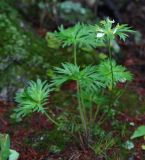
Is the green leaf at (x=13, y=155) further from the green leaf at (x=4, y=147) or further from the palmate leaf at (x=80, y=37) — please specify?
the palmate leaf at (x=80, y=37)

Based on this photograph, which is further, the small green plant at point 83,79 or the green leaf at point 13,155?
the green leaf at point 13,155

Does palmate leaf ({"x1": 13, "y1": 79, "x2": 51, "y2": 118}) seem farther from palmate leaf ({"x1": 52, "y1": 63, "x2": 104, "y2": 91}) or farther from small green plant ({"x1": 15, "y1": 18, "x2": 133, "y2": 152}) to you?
palmate leaf ({"x1": 52, "y1": 63, "x2": 104, "y2": 91})

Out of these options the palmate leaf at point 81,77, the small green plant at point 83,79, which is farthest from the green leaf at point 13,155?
the palmate leaf at point 81,77

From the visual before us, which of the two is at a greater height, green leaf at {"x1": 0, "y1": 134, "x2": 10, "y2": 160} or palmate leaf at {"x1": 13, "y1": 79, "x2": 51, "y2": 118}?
palmate leaf at {"x1": 13, "y1": 79, "x2": 51, "y2": 118}

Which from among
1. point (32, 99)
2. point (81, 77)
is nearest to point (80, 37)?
point (81, 77)

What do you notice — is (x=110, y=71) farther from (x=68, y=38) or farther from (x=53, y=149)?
(x=53, y=149)

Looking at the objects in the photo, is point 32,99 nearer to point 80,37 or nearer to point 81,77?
point 81,77

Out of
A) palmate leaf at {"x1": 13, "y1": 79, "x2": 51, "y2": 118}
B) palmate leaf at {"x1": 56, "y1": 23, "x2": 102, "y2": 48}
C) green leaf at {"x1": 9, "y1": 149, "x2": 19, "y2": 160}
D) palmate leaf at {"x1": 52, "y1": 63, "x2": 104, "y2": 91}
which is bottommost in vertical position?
green leaf at {"x1": 9, "y1": 149, "x2": 19, "y2": 160}

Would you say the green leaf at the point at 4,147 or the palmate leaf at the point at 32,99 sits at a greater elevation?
the palmate leaf at the point at 32,99

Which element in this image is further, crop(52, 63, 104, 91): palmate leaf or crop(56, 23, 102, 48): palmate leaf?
crop(56, 23, 102, 48): palmate leaf

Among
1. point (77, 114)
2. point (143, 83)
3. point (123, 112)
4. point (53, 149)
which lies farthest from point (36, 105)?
point (143, 83)

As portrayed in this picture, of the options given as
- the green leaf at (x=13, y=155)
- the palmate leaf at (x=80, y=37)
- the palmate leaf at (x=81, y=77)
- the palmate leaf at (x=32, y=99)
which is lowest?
the green leaf at (x=13, y=155)

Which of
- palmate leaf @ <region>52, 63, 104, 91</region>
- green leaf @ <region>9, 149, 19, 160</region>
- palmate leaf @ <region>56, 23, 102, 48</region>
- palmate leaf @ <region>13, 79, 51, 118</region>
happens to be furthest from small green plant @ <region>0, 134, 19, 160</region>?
palmate leaf @ <region>56, 23, 102, 48</region>
